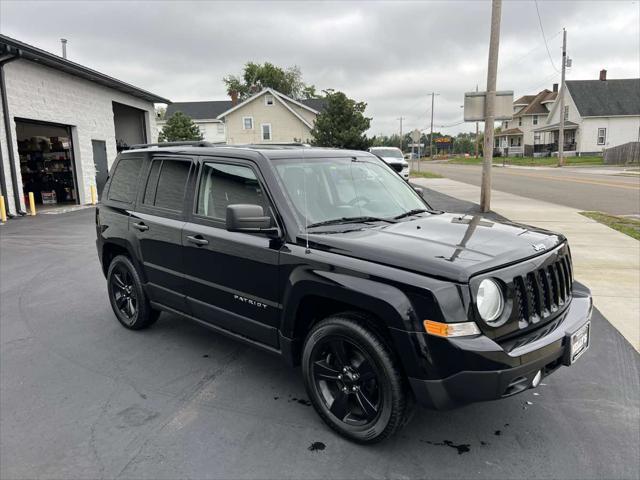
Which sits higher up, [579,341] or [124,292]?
[579,341]

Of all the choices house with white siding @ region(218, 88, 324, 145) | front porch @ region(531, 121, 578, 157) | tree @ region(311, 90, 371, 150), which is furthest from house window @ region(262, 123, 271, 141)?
front porch @ region(531, 121, 578, 157)

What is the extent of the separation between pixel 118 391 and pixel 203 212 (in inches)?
60.7

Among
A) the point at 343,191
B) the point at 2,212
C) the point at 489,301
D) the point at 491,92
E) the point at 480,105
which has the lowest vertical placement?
the point at 2,212

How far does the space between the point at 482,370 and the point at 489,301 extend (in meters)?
0.37

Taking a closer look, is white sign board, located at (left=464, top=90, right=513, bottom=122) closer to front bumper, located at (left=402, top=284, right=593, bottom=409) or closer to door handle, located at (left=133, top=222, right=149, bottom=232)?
door handle, located at (left=133, top=222, right=149, bottom=232)

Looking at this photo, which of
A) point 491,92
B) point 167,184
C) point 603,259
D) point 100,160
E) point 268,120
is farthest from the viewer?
point 268,120

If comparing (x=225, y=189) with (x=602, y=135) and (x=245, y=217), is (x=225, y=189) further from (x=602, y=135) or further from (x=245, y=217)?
(x=602, y=135)

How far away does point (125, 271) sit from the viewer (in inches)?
193

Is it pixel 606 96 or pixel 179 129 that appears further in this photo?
pixel 606 96

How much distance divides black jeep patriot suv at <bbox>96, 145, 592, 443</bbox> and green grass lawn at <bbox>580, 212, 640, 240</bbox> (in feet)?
25.6

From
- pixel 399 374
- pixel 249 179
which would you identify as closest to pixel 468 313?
pixel 399 374

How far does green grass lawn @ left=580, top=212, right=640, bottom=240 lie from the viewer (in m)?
9.92

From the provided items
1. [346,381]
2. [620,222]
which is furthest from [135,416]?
[620,222]

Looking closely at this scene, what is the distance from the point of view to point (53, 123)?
57.9 feet
